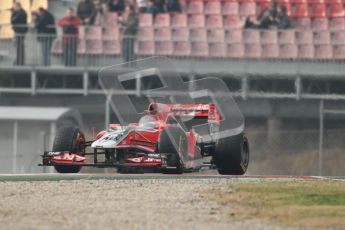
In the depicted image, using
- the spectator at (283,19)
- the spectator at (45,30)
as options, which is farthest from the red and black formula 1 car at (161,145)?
the spectator at (283,19)

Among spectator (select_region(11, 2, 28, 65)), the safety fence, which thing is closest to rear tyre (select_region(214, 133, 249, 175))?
the safety fence

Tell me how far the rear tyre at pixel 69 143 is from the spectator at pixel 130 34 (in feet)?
29.2

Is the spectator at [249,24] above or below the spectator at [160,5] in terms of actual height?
below

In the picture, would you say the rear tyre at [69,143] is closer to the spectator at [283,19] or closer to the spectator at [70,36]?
the spectator at [70,36]

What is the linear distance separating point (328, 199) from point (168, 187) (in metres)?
2.36

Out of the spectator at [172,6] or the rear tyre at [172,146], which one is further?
the spectator at [172,6]

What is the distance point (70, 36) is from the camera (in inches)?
1125

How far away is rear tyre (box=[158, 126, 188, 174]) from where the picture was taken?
60.2ft

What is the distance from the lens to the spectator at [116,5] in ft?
98.3

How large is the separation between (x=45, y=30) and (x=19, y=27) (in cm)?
67

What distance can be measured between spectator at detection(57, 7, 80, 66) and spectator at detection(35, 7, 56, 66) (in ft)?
0.84

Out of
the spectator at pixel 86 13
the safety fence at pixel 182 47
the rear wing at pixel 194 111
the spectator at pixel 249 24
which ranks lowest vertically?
the rear wing at pixel 194 111

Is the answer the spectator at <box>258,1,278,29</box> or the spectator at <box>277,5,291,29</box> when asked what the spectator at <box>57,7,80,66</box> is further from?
the spectator at <box>277,5,291,29</box>

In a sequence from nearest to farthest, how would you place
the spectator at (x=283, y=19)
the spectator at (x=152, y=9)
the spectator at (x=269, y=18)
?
the spectator at (x=269, y=18) → the spectator at (x=283, y=19) → the spectator at (x=152, y=9)
